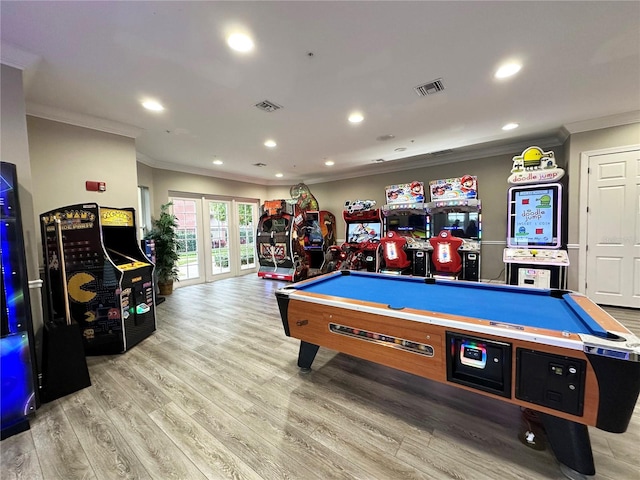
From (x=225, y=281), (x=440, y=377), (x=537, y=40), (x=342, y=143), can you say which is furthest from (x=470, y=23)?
(x=225, y=281)

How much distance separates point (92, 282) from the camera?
2.60 meters

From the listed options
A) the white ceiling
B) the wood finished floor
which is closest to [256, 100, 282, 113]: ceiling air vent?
the white ceiling

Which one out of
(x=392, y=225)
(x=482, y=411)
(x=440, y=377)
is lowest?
(x=482, y=411)

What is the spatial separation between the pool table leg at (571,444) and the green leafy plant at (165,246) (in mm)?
5477

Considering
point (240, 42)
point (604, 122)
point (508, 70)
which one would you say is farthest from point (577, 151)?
point (240, 42)

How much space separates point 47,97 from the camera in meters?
2.65

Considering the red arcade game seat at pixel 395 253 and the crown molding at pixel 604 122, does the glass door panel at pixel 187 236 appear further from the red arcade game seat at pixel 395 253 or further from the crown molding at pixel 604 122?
the crown molding at pixel 604 122

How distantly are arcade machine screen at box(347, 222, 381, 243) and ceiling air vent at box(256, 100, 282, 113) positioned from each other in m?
3.29

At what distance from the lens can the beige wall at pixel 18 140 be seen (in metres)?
1.99

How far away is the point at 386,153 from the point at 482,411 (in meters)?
4.40

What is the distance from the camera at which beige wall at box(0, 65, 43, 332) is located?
199cm

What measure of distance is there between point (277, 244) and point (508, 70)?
5080 millimetres

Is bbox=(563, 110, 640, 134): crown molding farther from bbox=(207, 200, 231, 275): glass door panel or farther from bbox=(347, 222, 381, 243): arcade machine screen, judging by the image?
bbox=(207, 200, 231, 275): glass door panel

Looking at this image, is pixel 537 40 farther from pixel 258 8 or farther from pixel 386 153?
pixel 386 153
